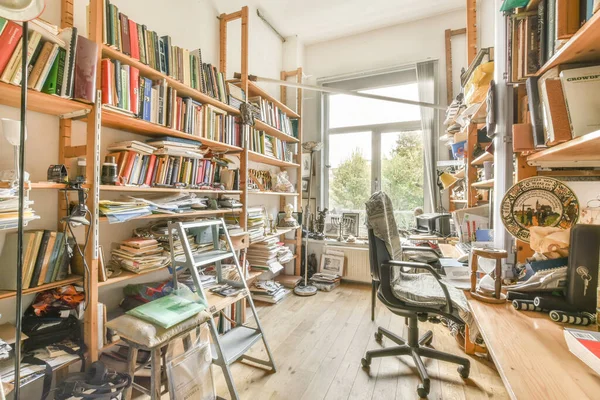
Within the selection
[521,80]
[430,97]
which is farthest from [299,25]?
[521,80]

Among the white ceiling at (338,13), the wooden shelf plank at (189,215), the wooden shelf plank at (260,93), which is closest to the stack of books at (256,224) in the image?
the wooden shelf plank at (189,215)

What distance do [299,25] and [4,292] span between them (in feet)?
12.2

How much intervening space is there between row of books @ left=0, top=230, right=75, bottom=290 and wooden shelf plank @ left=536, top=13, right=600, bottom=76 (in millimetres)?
2085

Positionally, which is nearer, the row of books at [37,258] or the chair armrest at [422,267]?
the row of books at [37,258]

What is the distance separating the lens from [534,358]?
660mm

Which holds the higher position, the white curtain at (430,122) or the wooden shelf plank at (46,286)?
the white curtain at (430,122)

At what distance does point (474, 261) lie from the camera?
3.63 ft

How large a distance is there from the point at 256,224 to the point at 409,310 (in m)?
1.62

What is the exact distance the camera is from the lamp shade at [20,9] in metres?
0.77

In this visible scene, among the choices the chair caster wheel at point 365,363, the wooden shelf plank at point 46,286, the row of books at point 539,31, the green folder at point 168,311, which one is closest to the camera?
the row of books at point 539,31

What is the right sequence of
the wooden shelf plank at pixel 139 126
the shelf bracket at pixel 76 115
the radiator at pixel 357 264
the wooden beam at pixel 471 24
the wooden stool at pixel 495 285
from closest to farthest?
the wooden stool at pixel 495 285, the shelf bracket at pixel 76 115, the wooden shelf plank at pixel 139 126, the wooden beam at pixel 471 24, the radiator at pixel 357 264

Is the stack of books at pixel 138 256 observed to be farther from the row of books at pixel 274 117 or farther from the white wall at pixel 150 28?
the row of books at pixel 274 117

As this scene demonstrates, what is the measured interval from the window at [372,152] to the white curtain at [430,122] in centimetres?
15

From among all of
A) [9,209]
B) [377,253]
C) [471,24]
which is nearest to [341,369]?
[377,253]
